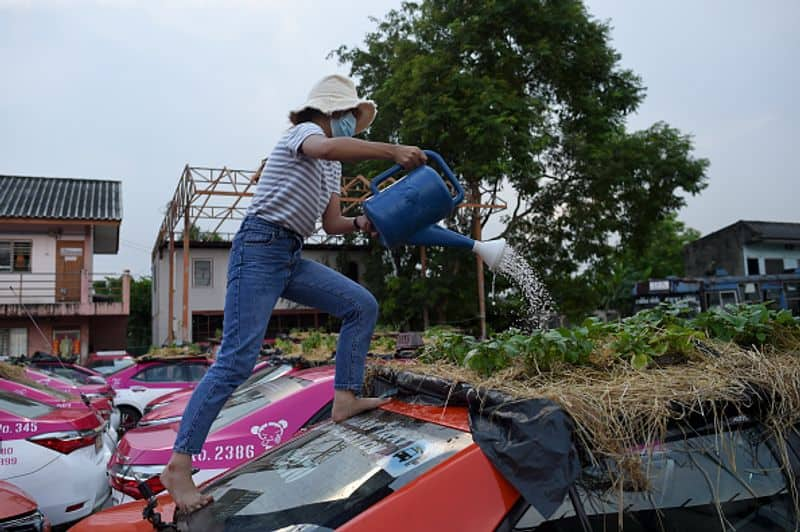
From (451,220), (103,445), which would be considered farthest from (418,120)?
(103,445)

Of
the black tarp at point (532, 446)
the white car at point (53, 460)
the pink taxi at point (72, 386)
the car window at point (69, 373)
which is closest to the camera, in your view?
the black tarp at point (532, 446)

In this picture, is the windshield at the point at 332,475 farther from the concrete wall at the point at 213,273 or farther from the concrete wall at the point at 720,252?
the concrete wall at the point at 720,252

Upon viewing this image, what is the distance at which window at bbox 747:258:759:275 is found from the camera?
31514 mm

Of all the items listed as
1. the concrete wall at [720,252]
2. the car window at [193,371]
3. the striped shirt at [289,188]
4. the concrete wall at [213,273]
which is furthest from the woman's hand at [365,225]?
the concrete wall at [720,252]

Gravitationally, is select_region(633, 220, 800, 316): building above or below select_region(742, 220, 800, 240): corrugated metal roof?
below

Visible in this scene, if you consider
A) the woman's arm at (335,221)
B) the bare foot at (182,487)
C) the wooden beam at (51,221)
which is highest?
the wooden beam at (51,221)

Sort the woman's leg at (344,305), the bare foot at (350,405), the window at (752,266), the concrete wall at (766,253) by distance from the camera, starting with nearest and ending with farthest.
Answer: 1. the bare foot at (350,405)
2. the woman's leg at (344,305)
3. the concrete wall at (766,253)
4. the window at (752,266)

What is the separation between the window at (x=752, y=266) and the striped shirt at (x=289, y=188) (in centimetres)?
3363

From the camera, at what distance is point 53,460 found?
5023 millimetres

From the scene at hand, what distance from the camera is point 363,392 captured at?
9.73 feet

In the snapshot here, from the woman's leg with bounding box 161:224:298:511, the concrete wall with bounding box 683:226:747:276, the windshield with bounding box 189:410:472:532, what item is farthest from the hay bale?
the concrete wall with bounding box 683:226:747:276

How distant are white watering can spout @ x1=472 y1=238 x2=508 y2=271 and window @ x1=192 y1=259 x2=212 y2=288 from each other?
27.1 m

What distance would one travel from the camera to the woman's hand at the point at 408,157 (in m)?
2.43

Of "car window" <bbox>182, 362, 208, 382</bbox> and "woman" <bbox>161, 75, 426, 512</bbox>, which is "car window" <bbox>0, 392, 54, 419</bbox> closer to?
"woman" <bbox>161, 75, 426, 512</bbox>
